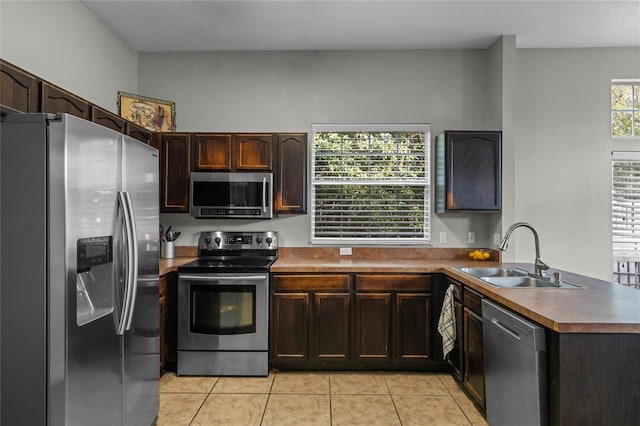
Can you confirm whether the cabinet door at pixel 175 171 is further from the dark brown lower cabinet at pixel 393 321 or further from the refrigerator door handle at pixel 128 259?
the dark brown lower cabinet at pixel 393 321

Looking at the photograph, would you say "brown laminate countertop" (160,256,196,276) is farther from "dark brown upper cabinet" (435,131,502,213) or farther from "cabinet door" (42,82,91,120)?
"dark brown upper cabinet" (435,131,502,213)

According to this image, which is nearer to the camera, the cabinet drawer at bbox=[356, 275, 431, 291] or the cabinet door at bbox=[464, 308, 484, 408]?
the cabinet door at bbox=[464, 308, 484, 408]

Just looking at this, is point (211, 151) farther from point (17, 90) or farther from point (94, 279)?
point (94, 279)

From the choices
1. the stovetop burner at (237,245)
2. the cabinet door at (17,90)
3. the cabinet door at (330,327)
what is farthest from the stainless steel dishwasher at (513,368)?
the cabinet door at (17,90)

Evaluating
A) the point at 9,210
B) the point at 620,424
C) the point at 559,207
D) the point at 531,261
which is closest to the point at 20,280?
the point at 9,210

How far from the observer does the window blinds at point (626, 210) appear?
3.89m

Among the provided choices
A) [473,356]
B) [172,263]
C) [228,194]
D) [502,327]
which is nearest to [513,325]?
[502,327]

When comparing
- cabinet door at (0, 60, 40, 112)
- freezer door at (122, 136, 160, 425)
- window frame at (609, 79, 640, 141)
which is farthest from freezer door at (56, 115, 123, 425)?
window frame at (609, 79, 640, 141)

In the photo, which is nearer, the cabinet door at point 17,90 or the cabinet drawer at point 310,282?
the cabinet door at point 17,90

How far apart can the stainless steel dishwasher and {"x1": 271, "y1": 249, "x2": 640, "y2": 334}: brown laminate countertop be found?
0.24ft

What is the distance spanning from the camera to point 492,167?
11.5 feet

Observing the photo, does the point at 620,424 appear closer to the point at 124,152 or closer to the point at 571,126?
the point at 124,152

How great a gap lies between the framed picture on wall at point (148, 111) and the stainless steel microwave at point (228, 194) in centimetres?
70

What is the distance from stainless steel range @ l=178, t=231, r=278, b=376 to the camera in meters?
3.22
